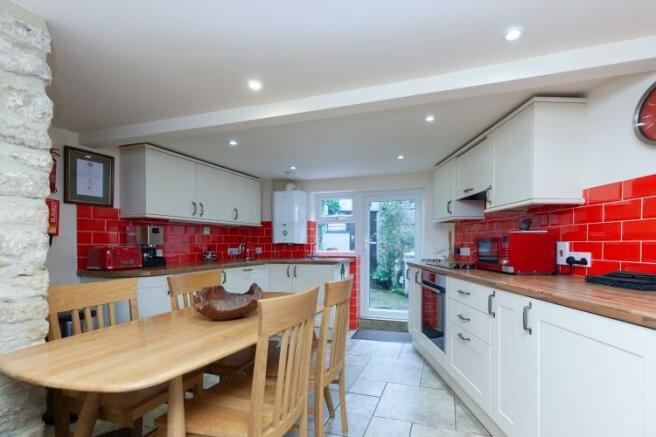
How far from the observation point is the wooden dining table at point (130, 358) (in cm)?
89

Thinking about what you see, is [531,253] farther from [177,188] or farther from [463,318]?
[177,188]

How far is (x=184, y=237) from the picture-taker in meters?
3.79

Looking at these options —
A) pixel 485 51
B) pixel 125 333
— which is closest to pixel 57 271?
pixel 125 333

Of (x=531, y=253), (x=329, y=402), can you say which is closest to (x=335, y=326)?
(x=329, y=402)

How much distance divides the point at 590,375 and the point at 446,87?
144cm

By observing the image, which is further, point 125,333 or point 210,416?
point 125,333

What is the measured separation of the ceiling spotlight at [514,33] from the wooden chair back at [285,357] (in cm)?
139

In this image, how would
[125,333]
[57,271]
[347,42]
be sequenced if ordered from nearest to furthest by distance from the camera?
[125,333] → [347,42] → [57,271]

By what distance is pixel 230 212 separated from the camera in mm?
4055

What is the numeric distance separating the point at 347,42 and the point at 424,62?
44 centimetres

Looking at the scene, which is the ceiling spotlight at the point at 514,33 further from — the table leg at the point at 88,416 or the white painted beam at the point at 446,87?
the table leg at the point at 88,416

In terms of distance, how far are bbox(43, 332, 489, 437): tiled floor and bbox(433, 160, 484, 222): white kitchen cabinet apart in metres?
1.47

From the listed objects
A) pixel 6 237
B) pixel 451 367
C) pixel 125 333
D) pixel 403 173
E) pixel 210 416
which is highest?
pixel 403 173

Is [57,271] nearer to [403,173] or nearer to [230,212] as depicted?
[230,212]
